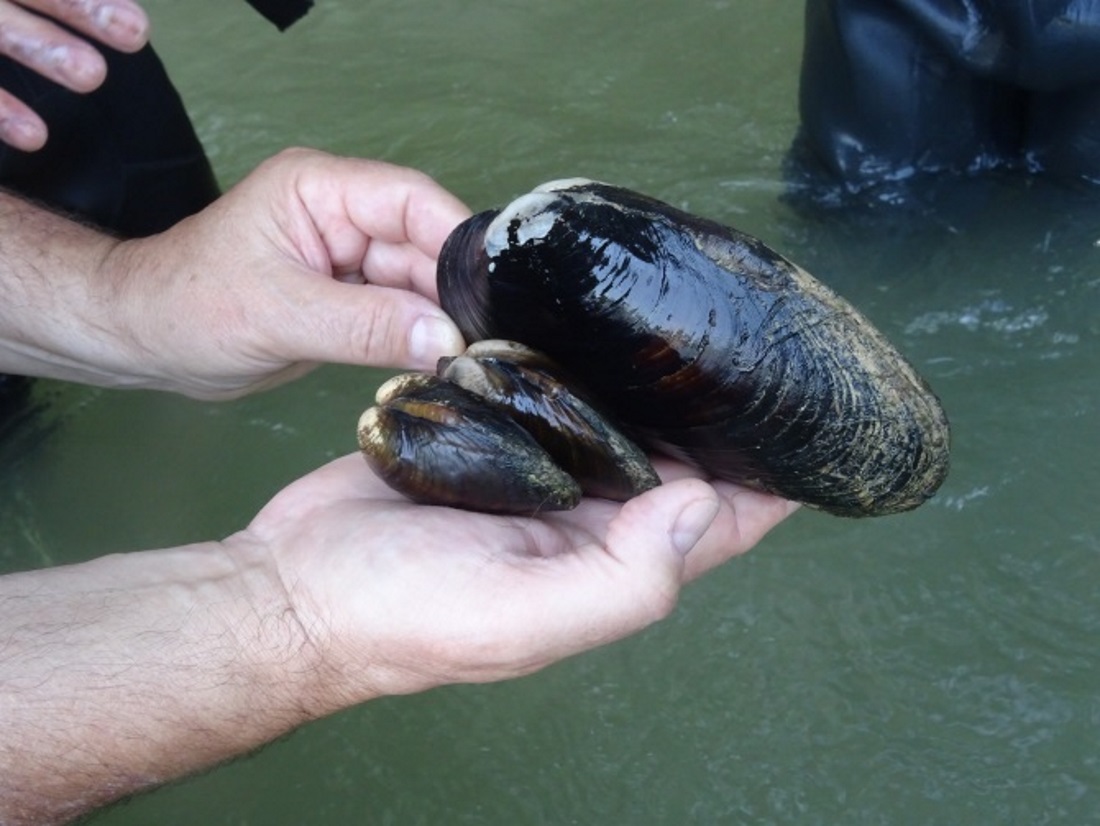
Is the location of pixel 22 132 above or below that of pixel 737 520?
above

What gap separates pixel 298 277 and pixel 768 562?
144 centimetres

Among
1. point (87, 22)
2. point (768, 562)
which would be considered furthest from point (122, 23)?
point (768, 562)

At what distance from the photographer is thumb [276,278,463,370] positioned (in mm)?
2268

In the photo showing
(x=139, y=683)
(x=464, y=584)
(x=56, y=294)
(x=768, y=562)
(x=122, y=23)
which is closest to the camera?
(x=464, y=584)

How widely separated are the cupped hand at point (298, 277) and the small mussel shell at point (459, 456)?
10.4 inches

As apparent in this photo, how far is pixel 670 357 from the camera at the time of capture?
206 cm

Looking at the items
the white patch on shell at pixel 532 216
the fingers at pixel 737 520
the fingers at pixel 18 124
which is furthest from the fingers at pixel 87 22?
the fingers at pixel 737 520

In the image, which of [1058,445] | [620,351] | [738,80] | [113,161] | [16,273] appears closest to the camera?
[620,351]

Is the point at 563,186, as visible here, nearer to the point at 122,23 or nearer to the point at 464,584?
the point at 464,584

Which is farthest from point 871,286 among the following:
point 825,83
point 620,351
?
point 620,351

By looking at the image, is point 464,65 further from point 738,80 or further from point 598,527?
point 598,527

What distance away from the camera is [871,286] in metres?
3.60

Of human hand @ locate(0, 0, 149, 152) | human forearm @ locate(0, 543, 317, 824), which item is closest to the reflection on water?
human forearm @ locate(0, 543, 317, 824)

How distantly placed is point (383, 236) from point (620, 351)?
2.50 ft
